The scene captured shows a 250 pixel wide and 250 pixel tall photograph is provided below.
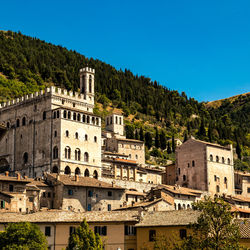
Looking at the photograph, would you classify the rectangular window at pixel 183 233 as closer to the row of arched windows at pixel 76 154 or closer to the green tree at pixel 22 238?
the green tree at pixel 22 238

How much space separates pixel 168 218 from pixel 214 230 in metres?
9.62

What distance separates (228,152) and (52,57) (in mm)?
97487

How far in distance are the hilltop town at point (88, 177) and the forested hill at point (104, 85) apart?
47.8 metres

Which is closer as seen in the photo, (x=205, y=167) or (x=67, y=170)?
(x=67, y=170)

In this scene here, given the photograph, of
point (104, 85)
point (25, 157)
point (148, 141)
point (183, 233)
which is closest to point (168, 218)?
point (183, 233)

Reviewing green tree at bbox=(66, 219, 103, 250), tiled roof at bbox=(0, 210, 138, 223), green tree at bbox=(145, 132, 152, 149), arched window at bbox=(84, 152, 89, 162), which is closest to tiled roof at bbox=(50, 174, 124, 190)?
arched window at bbox=(84, 152, 89, 162)

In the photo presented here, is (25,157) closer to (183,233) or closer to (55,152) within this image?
(55,152)

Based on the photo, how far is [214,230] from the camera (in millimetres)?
36406

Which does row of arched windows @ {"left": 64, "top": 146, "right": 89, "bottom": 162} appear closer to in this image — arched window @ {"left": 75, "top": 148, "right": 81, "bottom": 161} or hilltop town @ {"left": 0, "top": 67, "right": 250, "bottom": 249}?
arched window @ {"left": 75, "top": 148, "right": 81, "bottom": 161}

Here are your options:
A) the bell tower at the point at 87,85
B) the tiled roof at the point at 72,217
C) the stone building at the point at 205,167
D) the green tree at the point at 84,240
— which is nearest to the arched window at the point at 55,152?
the bell tower at the point at 87,85

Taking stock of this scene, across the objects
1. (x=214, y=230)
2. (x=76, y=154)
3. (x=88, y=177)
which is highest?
(x=76, y=154)

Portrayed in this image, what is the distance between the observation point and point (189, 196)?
263 ft

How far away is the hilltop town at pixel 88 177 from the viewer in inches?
1821

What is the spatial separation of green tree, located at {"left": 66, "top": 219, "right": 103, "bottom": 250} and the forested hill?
107774mm
